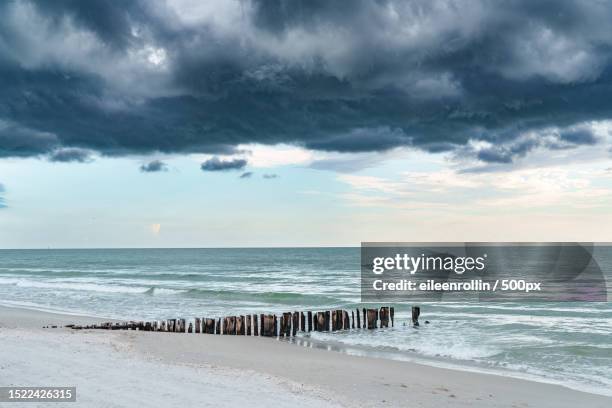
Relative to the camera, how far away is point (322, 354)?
17984 mm

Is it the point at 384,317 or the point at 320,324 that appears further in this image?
the point at 384,317

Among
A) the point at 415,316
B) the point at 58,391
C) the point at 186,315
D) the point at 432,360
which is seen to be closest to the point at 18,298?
the point at 186,315

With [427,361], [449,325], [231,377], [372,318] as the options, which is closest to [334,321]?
[372,318]

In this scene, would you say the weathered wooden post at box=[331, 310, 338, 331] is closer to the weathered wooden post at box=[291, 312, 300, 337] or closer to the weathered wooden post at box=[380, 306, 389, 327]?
the weathered wooden post at box=[291, 312, 300, 337]

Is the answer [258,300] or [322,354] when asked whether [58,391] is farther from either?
[258,300]

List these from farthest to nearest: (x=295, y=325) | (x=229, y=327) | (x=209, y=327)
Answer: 1. (x=295, y=325)
2. (x=229, y=327)
3. (x=209, y=327)

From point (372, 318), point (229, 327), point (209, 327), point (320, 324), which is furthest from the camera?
point (372, 318)

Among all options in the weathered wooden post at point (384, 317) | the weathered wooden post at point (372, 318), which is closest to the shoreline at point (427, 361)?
the weathered wooden post at point (372, 318)

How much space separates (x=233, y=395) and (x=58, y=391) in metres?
2.75

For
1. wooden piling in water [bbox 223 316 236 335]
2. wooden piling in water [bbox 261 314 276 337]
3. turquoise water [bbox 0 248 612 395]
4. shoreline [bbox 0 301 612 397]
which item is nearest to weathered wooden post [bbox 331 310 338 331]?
turquoise water [bbox 0 248 612 395]

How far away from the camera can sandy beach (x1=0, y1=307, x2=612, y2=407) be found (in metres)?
9.30

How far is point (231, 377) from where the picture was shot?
11.5m

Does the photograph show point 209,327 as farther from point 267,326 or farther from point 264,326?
point 267,326

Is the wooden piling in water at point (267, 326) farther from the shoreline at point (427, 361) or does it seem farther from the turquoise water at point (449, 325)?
the turquoise water at point (449, 325)
